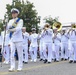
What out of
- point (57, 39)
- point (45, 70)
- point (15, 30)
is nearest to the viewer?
point (15, 30)

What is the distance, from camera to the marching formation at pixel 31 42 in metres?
12.2

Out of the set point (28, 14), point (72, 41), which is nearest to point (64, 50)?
point (72, 41)

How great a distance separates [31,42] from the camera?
20891 mm

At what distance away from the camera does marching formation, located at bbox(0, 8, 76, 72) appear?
1224 cm

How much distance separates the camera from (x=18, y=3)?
3784cm

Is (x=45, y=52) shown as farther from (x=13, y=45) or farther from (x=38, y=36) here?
(x=13, y=45)

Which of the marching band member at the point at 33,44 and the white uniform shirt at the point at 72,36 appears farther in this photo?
the marching band member at the point at 33,44

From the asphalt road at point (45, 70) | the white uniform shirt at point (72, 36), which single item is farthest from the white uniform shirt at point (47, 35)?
the asphalt road at point (45, 70)

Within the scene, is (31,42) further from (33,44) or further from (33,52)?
(33,52)

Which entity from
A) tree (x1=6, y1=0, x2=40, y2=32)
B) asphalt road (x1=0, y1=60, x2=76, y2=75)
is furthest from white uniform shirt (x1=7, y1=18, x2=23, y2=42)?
tree (x1=6, y1=0, x2=40, y2=32)

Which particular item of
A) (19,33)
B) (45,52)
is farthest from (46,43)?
(19,33)

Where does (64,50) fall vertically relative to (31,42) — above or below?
below

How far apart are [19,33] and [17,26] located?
0.96 feet

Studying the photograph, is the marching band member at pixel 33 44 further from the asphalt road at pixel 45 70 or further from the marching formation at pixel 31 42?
the asphalt road at pixel 45 70
